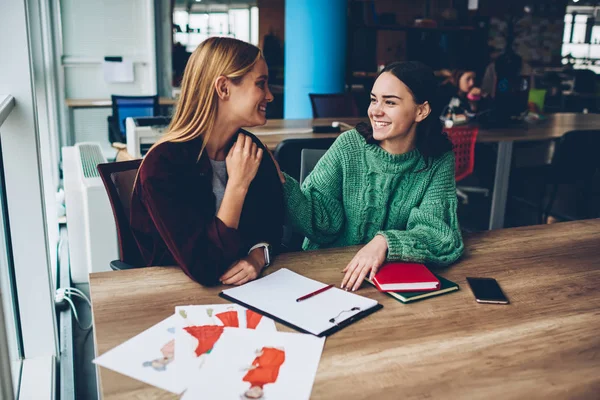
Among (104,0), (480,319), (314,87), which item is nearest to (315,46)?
(314,87)

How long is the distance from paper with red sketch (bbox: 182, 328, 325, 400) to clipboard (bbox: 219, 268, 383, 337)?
64mm

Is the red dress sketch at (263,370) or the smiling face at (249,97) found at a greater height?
the smiling face at (249,97)

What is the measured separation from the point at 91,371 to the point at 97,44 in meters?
5.17

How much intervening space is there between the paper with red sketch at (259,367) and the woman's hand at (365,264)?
0.31 m

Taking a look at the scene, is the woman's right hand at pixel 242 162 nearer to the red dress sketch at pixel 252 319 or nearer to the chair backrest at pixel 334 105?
the red dress sketch at pixel 252 319

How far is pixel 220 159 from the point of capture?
1.70 meters

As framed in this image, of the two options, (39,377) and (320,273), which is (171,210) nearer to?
(320,273)

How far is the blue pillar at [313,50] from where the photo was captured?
17.1 feet

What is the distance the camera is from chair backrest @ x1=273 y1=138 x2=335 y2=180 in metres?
2.71

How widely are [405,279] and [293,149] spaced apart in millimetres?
1377

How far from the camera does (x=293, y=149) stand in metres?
2.72

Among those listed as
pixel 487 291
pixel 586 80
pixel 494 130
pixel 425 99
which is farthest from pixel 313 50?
pixel 586 80

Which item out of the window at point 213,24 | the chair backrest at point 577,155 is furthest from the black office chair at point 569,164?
the window at point 213,24

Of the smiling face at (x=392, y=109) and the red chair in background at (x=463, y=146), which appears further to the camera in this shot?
the red chair in background at (x=463, y=146)
